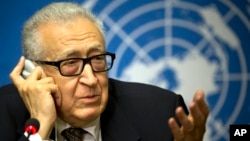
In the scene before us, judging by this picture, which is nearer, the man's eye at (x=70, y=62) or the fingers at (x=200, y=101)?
the fingers at (x=200, y=101)

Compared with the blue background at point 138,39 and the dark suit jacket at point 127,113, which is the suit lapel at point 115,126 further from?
the blue background at point 138,39

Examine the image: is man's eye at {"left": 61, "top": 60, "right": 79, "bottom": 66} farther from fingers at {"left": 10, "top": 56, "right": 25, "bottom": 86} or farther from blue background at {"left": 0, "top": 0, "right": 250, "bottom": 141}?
blue background at {"left": 0, "top": 0, "right": 250, "bottom": 141}

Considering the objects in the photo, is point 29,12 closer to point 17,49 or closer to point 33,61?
point 17,49

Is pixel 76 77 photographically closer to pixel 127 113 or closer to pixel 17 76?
pixel 17 76

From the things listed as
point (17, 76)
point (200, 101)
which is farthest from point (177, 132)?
point (17, 76)

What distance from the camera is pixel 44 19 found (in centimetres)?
212

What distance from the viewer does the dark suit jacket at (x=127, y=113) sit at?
2268 millimetres

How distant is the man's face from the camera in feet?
6.74

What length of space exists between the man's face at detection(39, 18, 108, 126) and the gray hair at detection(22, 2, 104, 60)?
0.03 metres

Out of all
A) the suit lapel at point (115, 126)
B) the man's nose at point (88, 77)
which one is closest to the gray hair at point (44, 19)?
the man's nose at point (88, 77)

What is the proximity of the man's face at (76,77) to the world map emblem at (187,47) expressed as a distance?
0.99m

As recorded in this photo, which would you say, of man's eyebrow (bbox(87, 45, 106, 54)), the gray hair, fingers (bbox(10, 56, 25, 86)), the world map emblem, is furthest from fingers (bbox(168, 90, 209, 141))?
the world map emblem

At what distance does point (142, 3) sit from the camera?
3.13 meters

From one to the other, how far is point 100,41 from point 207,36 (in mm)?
1247
